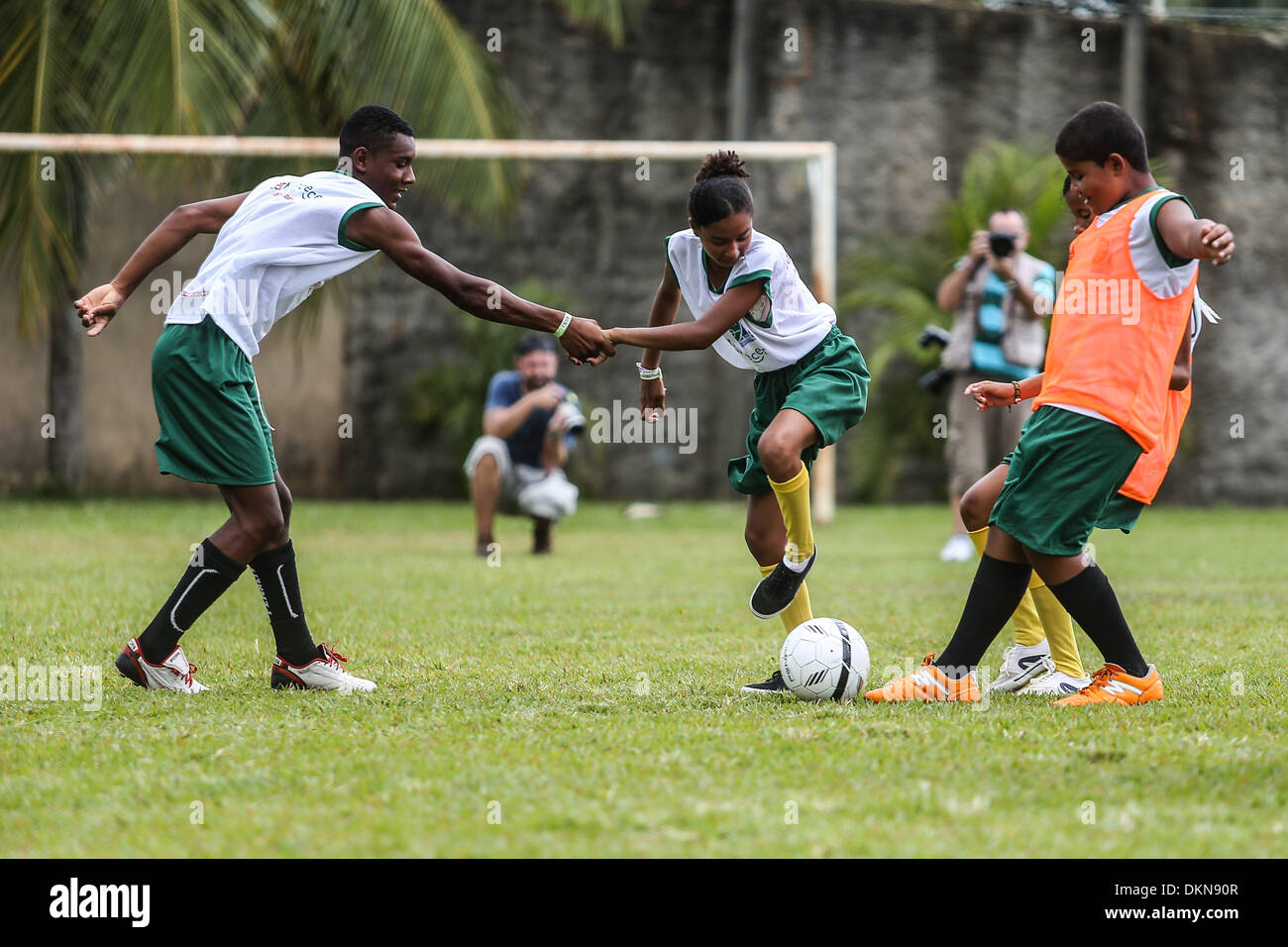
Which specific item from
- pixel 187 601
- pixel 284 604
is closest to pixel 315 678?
pixel 284 604

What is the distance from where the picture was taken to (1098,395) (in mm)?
3719

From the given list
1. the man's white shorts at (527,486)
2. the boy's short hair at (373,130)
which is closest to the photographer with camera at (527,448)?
the man's white shorts at (527,486)

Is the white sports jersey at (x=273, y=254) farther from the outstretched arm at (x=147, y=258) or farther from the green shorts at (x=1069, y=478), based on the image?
the green shorts at (x=1069, y=478)

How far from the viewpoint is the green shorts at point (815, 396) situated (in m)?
4.29

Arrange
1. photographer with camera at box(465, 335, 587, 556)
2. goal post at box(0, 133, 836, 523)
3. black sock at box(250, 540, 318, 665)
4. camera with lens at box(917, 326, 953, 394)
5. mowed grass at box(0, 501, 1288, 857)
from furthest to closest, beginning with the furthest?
goal post at box(0, 133, 836, 523) → photographer with camera at box(465, 335, 587, 556) → camera with lens at box(917, 326, 953, 394) → black sock at box(250, 540, 318, 665) → mowed grass at box(0, 501, 1288, 857)

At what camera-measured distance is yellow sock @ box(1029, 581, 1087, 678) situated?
14.1ft

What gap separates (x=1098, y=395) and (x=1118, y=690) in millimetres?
828

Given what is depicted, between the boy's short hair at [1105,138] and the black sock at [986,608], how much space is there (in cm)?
114

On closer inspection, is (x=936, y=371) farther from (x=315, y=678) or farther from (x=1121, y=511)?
(x=315, y=678)

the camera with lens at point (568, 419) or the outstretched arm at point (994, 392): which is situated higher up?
the outstretched arm at point (994, 392)

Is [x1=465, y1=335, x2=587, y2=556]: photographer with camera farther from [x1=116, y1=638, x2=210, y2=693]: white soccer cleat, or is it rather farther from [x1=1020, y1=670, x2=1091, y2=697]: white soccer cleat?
[x1=1020, y1=670, x2=1091, y2=697]: white soccer cleat

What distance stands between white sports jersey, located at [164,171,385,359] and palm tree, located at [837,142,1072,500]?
30.0 ft

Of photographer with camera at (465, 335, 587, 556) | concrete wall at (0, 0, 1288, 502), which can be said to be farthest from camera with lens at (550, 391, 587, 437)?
concrete wall at (0, 0, 1288, 502)
